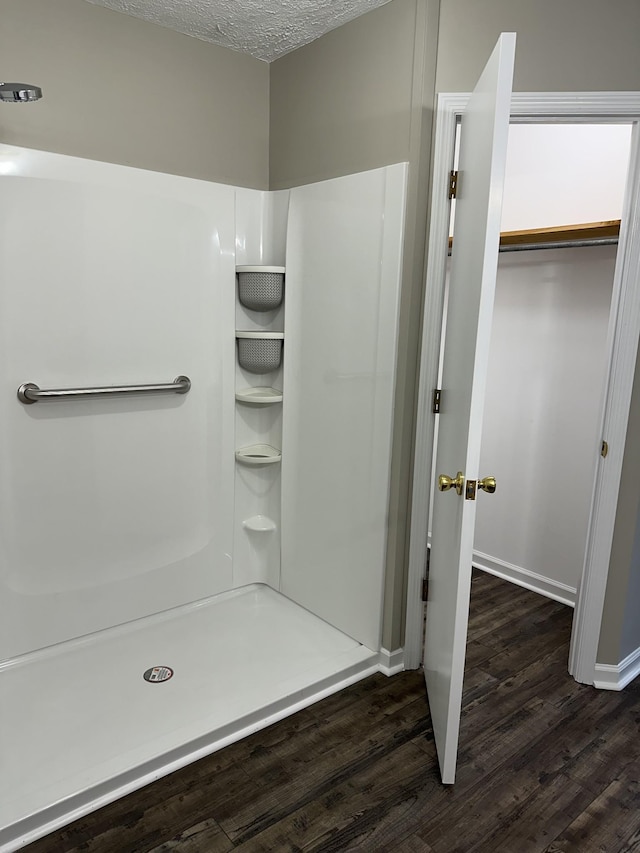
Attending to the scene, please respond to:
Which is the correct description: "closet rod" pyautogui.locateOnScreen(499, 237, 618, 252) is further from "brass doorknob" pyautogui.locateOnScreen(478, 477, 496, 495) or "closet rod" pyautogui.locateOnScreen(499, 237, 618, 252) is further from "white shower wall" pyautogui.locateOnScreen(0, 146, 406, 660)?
"brass doorknob" pyautogui.locateOnScreen(478, 477, 496, 495)

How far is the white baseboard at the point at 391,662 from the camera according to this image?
235cm

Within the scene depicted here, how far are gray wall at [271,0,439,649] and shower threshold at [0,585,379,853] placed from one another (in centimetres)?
41

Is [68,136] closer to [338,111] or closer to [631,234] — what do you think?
[338,111]

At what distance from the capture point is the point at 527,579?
312 centimetres

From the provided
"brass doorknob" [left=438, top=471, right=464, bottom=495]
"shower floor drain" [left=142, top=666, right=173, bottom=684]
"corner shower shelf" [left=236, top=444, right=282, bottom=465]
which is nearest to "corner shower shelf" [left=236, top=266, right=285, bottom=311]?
"corner shower shelf" [left=236, top=444, right=282, bottom=465]

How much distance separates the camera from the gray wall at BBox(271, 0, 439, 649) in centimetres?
203

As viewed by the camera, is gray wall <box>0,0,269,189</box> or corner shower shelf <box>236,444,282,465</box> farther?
corner shower shelf <box>236,444,282,465</box>

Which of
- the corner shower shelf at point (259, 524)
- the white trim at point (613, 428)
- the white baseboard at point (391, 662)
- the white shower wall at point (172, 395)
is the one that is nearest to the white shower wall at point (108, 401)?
the white shower wall at point (172, 395)

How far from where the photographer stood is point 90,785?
168 cm

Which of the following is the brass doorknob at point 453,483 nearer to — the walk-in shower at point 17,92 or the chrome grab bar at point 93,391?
the chrome grab bar at point 93,391

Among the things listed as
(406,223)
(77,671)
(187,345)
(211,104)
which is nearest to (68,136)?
(211,104)

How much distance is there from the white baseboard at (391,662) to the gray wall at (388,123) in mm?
33

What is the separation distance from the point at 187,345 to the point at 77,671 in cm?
127

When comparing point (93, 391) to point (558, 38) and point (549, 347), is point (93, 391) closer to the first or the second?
point (558, 38)
